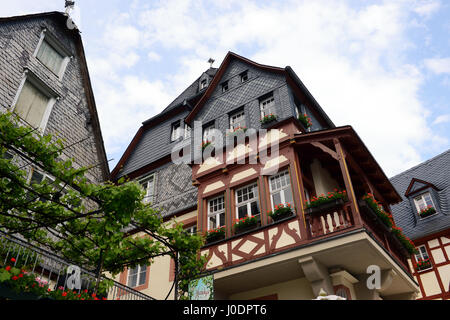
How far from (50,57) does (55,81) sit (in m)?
1.11

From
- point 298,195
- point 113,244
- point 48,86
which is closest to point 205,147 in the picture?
point 298,195

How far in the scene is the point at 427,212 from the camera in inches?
765

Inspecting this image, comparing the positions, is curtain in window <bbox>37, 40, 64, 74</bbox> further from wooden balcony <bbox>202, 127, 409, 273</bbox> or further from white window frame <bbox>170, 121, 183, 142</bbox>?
wooden balcony <bbox>202, 127, 409, 273</bbox>

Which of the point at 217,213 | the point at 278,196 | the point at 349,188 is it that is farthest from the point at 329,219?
the point at 217,213

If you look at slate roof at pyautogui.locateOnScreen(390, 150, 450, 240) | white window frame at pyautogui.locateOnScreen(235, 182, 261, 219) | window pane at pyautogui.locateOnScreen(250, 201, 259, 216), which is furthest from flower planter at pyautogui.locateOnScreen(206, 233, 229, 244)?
slate roof at pyautogui.locateOnScreen(390, 150, 450, 240)

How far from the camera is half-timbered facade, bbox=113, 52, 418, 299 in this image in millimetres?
10117

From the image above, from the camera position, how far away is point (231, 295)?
11.7m

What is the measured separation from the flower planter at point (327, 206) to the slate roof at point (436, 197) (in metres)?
10.2

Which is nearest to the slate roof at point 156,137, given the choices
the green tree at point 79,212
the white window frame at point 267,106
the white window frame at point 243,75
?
the white window frame at point 243,75

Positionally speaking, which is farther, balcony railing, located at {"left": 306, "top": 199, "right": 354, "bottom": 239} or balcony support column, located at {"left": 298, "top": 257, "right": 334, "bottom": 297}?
balcony railing, located at {"left": 306, "top": 199, "right": 354, "bottom": 239}

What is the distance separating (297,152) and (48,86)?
8.93 metres

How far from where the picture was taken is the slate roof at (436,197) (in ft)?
60.5
